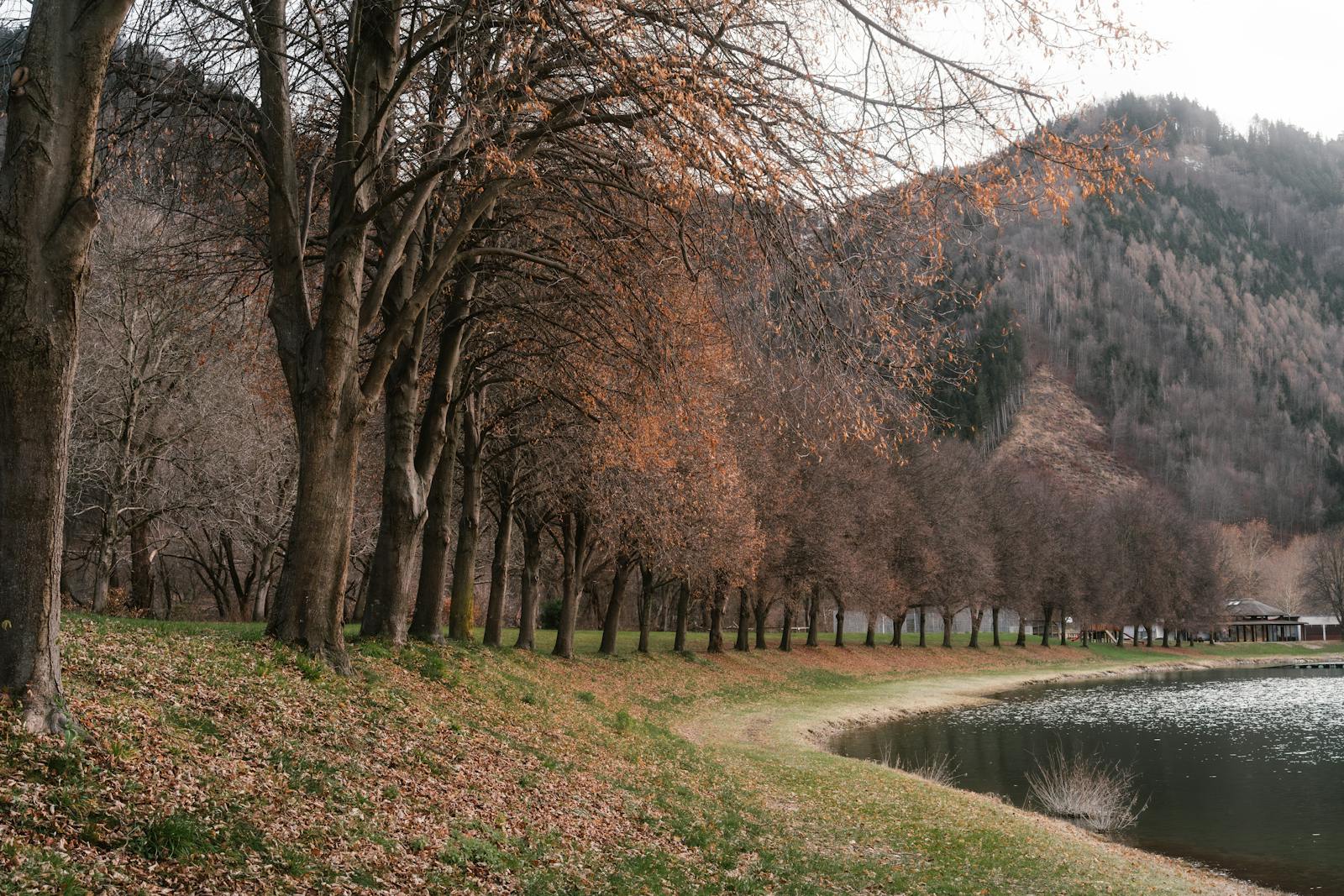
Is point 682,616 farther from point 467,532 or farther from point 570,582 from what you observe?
point 467,532

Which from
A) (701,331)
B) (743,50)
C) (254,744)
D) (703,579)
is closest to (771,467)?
(703,579)

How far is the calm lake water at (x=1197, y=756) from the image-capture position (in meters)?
20.4

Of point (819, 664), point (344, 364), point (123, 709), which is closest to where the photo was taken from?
point (123, 709)

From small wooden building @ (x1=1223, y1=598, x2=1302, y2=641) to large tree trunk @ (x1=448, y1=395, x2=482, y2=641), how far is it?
107267mm

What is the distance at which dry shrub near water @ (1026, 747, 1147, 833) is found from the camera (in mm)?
22312

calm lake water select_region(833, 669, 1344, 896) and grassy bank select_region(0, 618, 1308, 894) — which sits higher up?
grassy bank select_region(0, 618, 1308, 894)

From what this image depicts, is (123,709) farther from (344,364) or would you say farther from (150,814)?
(344,364)

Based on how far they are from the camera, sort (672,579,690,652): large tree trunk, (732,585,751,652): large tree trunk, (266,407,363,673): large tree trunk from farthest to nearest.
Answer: (732,585,751,652): large tree trunk
(672,579,690,652): large tree trunk
(266,407,363,673): large tree trunk

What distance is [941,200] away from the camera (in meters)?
11.4

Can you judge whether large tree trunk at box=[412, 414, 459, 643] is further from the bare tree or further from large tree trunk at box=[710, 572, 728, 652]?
the bare tree

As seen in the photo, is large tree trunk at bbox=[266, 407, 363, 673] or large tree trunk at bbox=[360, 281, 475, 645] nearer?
large tree trunk at bbox=[266, 407, 363, 673]

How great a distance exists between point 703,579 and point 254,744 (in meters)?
29.9

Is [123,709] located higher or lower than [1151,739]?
higher

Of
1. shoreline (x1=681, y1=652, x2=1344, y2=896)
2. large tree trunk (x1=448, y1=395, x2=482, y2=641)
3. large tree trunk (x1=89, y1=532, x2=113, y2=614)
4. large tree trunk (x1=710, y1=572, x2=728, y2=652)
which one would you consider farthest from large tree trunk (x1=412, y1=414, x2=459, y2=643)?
large tree trunk (x1=710, y1=572, x2=728, y2=652)
